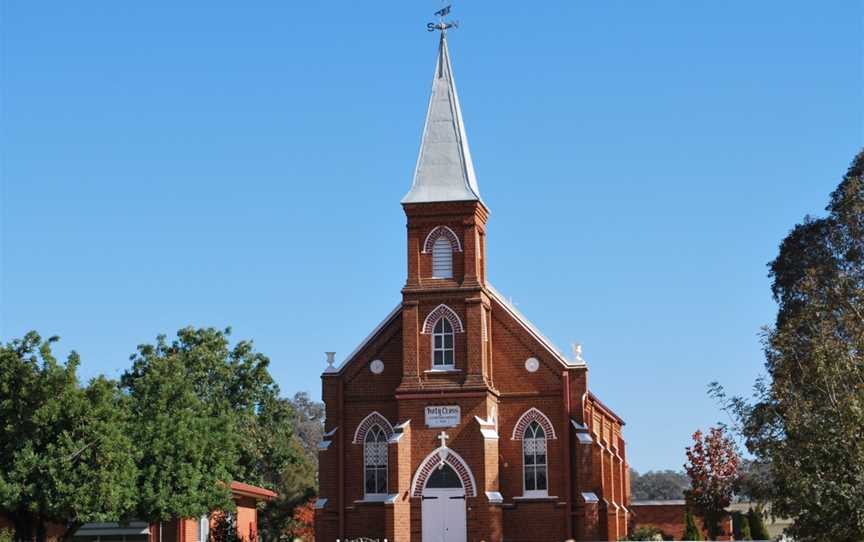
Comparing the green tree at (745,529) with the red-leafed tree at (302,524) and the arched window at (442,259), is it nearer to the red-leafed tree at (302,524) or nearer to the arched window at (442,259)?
the red-leafed tree at (302,524)

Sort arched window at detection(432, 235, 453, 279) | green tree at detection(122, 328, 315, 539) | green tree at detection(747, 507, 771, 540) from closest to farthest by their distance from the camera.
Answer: green tree at detection(122, 328, 315, 539) → arched window at detection(432, 235, 453, 279) → green tree at detection(747, 507, 771, 540)

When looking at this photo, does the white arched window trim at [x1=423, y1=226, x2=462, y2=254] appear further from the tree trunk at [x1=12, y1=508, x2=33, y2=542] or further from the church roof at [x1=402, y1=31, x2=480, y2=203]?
the tree trunk at [x1=12, y1=508, x2=33, y2=542]

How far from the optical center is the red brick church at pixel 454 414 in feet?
147

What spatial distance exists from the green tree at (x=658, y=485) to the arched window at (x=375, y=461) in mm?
101419

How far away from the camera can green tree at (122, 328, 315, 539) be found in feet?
141

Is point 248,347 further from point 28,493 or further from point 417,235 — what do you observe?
point 28,493

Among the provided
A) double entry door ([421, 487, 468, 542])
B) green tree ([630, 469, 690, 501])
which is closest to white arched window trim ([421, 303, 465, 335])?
double entry door ([421, 487, 468, 542])

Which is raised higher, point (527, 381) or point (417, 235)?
point (417, 235)

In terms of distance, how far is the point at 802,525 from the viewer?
25.1 metres

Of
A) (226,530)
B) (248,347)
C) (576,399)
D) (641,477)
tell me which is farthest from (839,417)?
(641,477)

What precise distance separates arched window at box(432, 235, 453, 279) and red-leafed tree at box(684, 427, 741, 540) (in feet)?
60.9

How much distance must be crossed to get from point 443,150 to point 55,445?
64.1 ft

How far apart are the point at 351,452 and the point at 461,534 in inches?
228

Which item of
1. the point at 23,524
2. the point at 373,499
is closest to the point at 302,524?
the point at 373,499
